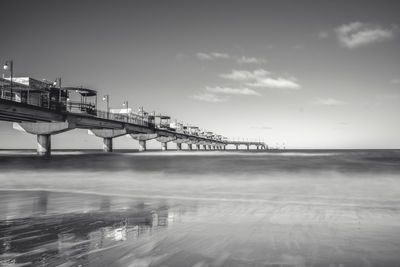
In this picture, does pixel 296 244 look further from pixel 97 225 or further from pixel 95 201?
pixel 95 201

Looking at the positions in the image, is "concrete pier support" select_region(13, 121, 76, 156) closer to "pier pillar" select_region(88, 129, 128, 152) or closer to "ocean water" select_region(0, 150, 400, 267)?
"pier pillar" select_region(88, 129, 128, 152)

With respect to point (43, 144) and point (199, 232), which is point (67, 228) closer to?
point (199, 232)

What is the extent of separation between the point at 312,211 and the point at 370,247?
10.4ft

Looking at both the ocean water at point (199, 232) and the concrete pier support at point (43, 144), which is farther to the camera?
the concrete pier support at point (43, 144)

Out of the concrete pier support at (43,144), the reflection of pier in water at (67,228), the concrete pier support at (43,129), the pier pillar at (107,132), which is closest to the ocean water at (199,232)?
the reflection of pier in water at (67,228)

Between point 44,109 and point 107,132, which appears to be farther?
point 107,132

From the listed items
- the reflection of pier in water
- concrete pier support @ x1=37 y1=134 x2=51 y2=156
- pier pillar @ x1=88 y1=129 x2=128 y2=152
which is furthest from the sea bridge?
the reflection of pier in water

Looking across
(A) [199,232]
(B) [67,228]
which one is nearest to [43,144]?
(B) [67,228]

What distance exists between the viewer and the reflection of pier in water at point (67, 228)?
433cm

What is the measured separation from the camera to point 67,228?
585 centimetres

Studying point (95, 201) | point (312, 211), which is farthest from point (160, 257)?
point (95, 201)

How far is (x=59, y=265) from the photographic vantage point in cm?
390

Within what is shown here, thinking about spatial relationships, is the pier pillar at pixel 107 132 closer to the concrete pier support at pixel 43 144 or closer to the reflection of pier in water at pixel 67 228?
the concrete pier support at pixel 43 144

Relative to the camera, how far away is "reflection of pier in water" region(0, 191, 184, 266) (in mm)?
4328
